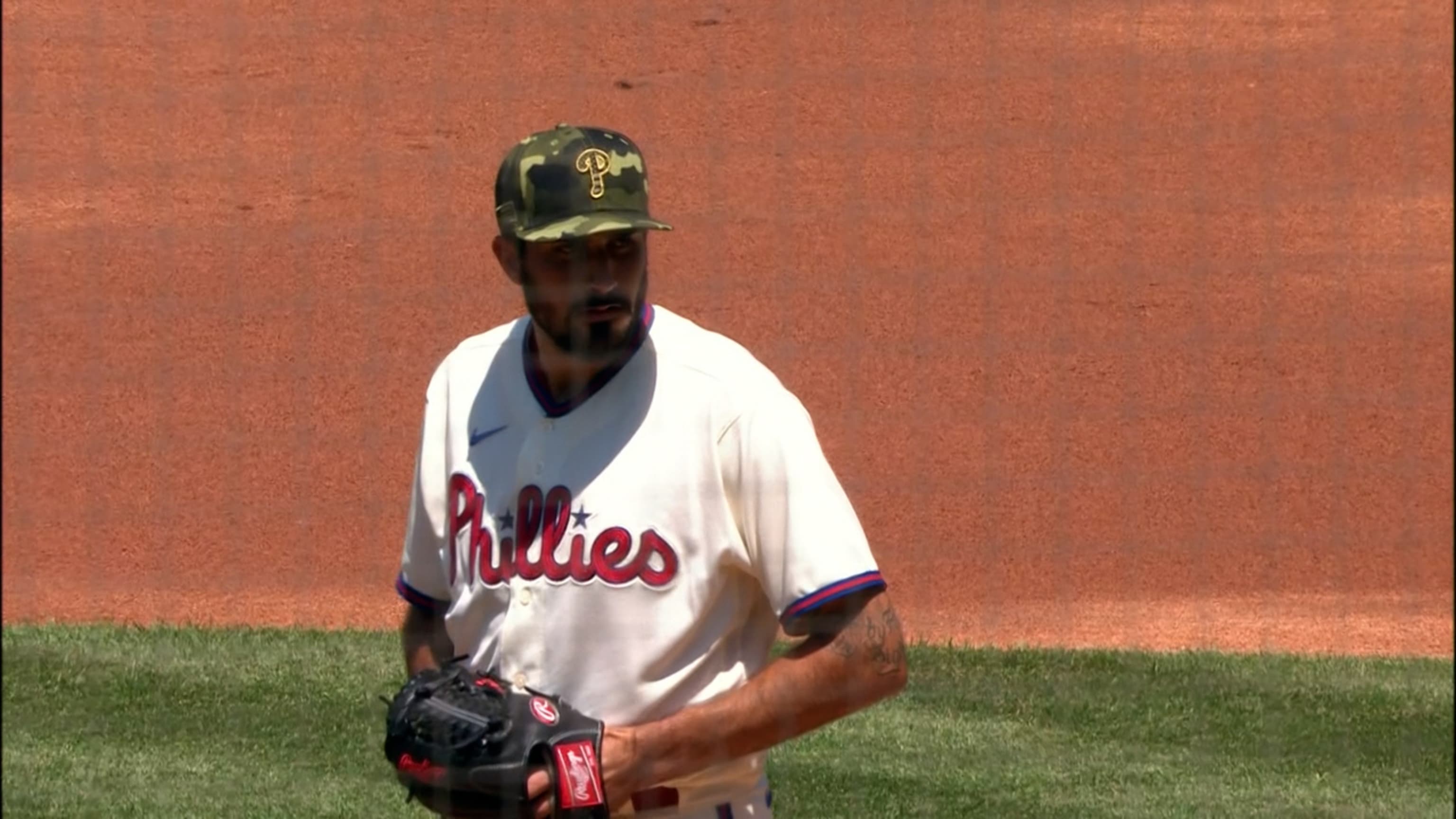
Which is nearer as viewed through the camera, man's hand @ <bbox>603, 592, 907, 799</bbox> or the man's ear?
man's hand @ <bbox>603, 592, 907, 799</bbox>

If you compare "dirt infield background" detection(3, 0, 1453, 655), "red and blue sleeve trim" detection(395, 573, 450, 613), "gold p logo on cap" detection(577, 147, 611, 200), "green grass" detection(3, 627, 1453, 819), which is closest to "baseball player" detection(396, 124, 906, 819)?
"gold p logo on cap" detection(577, 147, 611, 200)

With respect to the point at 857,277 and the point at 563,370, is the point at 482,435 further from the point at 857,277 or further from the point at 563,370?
the point at 857,277

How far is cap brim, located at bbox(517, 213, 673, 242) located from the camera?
2.34m

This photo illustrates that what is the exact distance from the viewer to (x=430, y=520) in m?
2.56

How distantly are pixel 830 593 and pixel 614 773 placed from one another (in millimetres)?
335

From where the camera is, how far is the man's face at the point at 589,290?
2.38 metres

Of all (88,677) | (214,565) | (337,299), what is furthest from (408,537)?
(337,299)

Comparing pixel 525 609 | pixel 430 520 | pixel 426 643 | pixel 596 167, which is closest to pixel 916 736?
pixel 426 643

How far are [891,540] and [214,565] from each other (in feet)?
9.35

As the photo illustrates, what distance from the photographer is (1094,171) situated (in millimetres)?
8984

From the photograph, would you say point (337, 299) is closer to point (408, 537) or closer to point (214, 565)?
point (214, 565)

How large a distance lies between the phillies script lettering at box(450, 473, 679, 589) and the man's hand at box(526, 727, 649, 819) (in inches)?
7.3

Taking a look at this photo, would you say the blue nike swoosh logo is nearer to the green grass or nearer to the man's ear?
the man's ear

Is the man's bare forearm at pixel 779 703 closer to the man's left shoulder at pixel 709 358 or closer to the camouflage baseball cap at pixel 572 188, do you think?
the man's left shoulder at pixel 709 358
